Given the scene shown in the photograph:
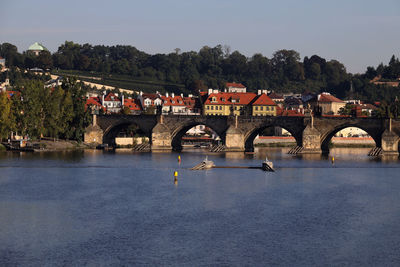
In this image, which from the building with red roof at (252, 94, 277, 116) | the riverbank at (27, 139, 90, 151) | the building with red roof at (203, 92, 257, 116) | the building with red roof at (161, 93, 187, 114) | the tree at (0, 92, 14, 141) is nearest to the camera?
the tree at (0, 92, 14, 141)

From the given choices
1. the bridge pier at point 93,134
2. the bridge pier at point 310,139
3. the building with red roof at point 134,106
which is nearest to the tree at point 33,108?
the bridge pier at point 93,134

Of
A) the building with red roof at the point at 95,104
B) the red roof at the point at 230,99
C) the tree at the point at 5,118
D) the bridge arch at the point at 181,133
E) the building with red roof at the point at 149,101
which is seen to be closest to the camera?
the tree at the point at 5,118

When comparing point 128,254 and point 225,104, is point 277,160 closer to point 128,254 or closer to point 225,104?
point 225,104

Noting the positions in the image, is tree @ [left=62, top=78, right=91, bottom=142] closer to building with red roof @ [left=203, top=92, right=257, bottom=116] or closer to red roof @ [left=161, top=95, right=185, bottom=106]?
building with red roof @ [left=203, top=92, right=257, bottom=116]

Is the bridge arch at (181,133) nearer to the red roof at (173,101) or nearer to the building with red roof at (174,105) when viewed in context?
the building with red roof at (174,105)

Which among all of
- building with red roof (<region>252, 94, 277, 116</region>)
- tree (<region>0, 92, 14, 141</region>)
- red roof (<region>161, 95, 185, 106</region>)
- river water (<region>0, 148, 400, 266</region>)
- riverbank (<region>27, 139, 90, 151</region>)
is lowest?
river water (<region>0, 148, 400, 266</region>)

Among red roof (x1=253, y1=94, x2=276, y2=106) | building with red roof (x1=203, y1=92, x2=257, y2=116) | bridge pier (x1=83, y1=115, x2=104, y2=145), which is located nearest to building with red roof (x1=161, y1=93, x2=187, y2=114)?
building with red roof (x1=203, y1=92, x2=257, y2=116)

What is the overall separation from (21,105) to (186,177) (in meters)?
45.8

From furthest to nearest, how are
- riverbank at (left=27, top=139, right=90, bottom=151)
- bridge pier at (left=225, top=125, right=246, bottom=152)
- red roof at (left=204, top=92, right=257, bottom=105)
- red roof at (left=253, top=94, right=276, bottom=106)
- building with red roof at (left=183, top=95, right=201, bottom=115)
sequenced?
building with red roof at (left=183, top=95, right=201, bottom=115) < red roof at (left=204, top=92, right=257, bottom=105) < red roof at (left=253, top=94, right=276, bottom=106) < bridge pier at (left=225, top=125, right=246, bottom=152) < riverbank at (left=27, top=139, right=90, bottom=151)

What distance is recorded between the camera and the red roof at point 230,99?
16738 cm

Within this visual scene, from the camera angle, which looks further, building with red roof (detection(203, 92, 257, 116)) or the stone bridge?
building with red roof (detection(203, 92, 257, 116))

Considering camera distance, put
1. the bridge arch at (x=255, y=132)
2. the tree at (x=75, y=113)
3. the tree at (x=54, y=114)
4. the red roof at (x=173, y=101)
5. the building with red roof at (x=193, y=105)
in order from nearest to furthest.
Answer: the tree at (x=54, y=114) < the bridge arch at (x=255, y=132) < the tree at (x=75, y=113) < the building with red roof at (x=193, y=105) < the red roof at (x=173, y=101)

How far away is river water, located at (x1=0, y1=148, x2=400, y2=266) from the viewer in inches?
1897

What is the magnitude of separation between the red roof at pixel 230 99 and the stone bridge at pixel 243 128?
3256 centimetres
